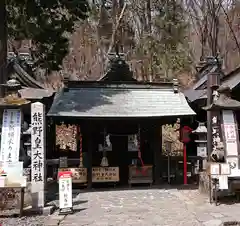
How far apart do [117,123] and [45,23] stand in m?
4.94

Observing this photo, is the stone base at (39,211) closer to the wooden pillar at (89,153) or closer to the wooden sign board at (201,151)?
the wooden pillar at (89,153)

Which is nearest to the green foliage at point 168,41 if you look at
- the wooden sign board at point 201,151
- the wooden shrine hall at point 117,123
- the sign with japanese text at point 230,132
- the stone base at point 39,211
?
the wooden sign board at point 201,151

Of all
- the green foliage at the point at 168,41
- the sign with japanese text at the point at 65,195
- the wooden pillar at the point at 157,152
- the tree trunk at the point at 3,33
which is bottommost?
the sign with japanese text at the point at 65,195

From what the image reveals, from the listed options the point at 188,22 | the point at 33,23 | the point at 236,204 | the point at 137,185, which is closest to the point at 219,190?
the point at 236,204

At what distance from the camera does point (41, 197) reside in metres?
10.2

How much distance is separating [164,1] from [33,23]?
16632 millimetres

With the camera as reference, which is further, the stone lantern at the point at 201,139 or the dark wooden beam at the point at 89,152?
the stone lantern at the point at 201,139

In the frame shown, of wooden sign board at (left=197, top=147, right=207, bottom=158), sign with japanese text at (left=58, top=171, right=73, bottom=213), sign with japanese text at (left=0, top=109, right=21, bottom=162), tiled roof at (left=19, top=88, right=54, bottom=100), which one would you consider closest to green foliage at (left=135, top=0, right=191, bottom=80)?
wooden sign board at (left=197, top=147, right=207, bottom=158)

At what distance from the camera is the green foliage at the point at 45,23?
44.3ft

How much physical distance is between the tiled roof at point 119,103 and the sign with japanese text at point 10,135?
3324 mm

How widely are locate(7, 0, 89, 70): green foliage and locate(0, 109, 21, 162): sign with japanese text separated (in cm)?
367

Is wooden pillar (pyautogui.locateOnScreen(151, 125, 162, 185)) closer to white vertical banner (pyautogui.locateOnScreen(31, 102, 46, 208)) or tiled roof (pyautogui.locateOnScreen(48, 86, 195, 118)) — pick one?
tiled roof (pyautogui.locateOnScreen(48, 86, 195, 118))

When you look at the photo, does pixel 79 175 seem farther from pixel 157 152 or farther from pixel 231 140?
pixel 231 140

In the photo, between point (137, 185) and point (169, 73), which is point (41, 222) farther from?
point (169, 73)
